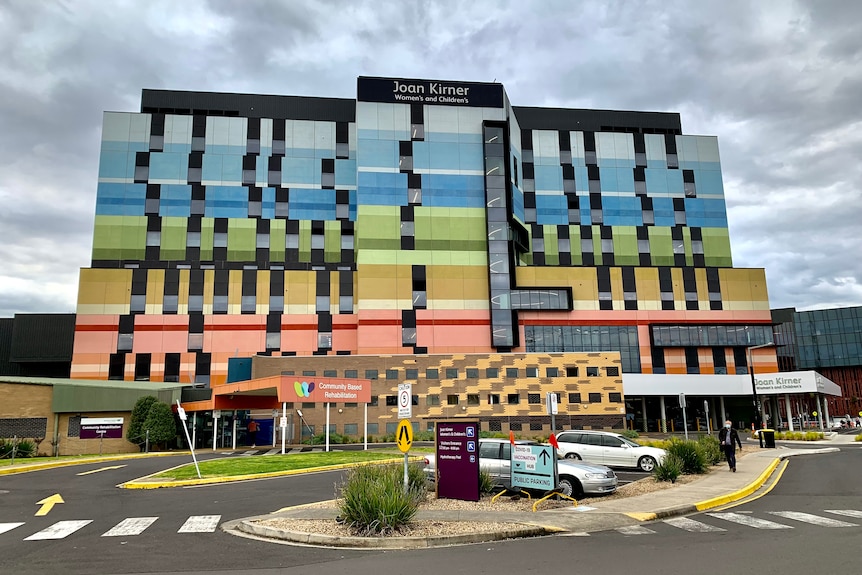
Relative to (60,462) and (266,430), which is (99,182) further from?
(60,462)

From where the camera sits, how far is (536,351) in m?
69.7

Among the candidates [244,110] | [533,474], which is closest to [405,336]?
[244,110]

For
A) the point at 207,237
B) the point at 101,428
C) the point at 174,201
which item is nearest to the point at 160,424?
the point at 101,428

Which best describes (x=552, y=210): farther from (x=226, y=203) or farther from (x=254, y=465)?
(x=254, y=465)

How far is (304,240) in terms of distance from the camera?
75.9m

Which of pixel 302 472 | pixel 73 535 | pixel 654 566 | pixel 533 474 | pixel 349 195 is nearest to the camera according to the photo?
pixel 654 566

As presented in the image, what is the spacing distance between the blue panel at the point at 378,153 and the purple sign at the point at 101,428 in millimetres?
36769

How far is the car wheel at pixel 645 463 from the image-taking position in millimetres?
24328

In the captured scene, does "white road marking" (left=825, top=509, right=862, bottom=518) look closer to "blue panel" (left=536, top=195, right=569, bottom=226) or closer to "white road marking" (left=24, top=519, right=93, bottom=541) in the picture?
"white road marking" (left=24, top=519, right=93, bottom=541)

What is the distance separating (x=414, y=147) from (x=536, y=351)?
1009 inches

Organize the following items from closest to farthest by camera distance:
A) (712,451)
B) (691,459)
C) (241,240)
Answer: (691,459)
(712,451)
(241,240)

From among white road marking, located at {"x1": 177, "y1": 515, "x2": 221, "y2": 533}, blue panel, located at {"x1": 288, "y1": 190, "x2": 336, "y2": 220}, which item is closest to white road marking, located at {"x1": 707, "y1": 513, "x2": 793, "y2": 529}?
white road marking, located at {"x1": 177, "y1": 515, "x2": 221, "y2": 533}

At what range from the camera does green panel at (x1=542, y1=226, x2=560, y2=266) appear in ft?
264

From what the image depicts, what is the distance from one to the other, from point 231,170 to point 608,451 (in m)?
61.8
